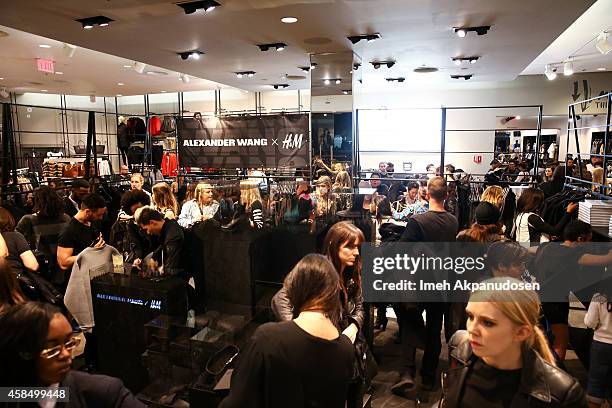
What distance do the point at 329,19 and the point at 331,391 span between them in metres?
3.76

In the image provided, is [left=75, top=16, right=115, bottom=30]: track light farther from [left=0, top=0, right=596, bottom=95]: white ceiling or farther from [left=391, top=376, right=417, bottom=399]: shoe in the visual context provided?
[left=391, top=376, right=417, bottom=399]: shoe

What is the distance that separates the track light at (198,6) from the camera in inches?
145

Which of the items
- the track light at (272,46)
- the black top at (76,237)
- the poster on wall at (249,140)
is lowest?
the black top at (76,237)

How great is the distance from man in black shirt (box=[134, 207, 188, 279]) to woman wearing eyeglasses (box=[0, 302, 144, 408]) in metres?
2.17

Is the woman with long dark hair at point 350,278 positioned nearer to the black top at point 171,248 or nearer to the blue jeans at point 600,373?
the blue jeans at point 600,373

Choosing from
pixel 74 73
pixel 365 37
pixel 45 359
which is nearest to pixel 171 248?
pixel 45 359

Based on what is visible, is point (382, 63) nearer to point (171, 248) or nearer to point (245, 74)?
point (245, 74)

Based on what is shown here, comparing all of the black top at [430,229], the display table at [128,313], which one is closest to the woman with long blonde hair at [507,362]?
the black top at [430,229]

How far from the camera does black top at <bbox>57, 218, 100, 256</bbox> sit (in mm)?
3303

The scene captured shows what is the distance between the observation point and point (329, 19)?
14.2 ft

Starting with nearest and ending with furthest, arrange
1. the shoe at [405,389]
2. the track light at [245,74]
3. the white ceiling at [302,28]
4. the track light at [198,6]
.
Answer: the shoe at [405,389]
the track light at [198,6]
the white ceiling at [302,28]
the track light at [245,74]

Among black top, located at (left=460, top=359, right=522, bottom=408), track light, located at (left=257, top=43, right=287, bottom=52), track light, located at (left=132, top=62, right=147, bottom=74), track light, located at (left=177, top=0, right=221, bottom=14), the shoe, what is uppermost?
track light, located at (left=132, top=62, right=147, bottom=74)

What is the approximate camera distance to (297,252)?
3.68 m

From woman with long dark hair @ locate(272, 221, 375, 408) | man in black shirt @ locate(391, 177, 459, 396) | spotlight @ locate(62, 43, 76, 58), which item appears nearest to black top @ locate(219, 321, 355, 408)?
woman with long dark hair @ locate(272, 221, 375, 408)
